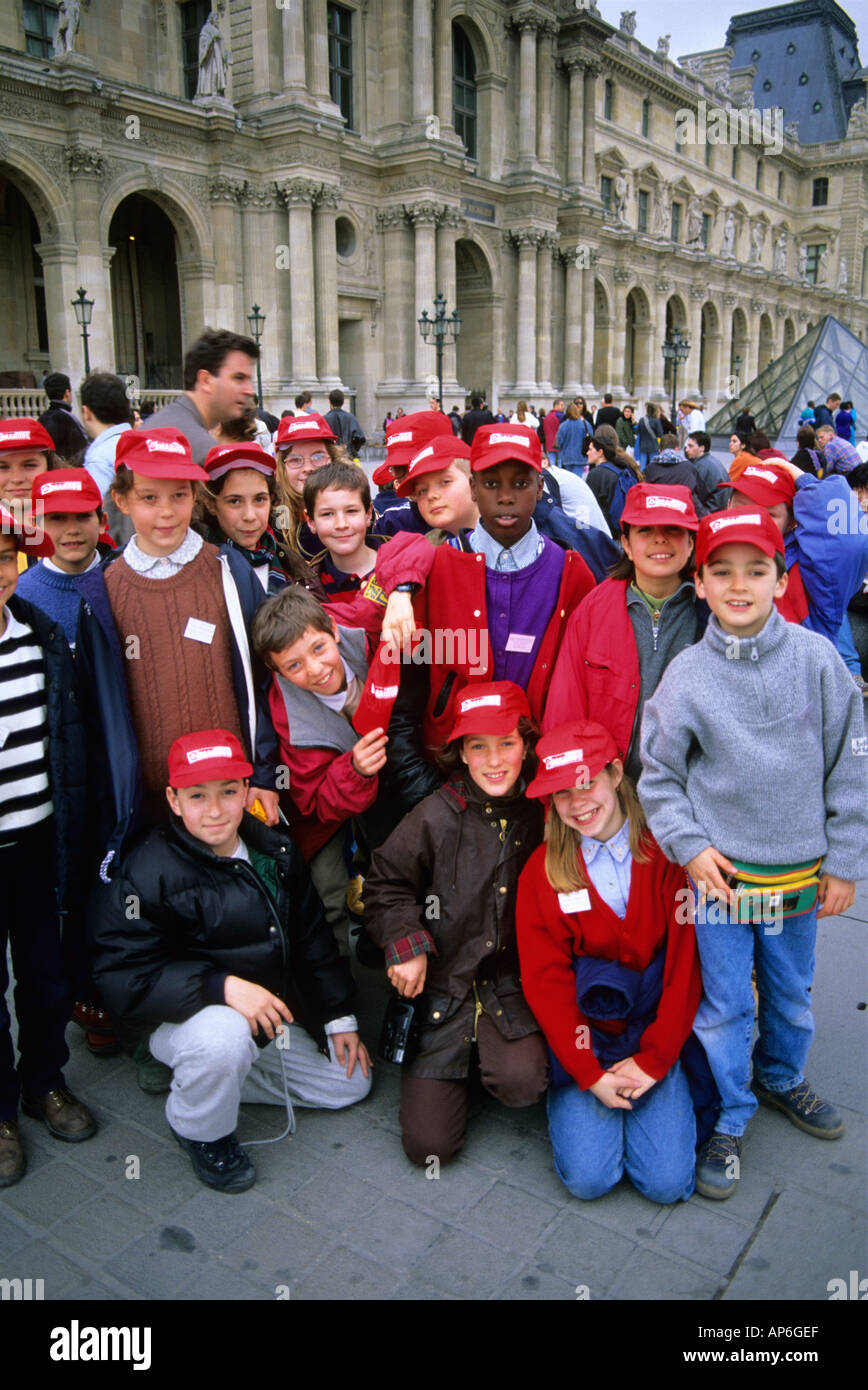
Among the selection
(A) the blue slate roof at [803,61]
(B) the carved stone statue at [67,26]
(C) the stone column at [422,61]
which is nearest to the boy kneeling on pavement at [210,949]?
(B) the carved stone statue at [67,26]

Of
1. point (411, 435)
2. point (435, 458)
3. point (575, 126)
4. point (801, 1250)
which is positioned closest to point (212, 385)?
point (411, 435)

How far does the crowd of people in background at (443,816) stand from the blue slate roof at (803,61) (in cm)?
8478

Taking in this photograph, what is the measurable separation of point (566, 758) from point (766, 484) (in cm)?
267

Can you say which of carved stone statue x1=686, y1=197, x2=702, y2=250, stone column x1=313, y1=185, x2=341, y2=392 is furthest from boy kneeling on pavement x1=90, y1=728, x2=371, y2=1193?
carved stone statue x1=686, y1=197, x2=702, y2=250

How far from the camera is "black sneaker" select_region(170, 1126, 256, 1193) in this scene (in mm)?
3146

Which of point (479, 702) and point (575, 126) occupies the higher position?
point (575, 126)

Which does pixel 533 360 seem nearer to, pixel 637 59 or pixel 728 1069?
pixel 637 59

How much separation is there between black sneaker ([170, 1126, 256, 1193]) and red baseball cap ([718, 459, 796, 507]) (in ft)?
11.8

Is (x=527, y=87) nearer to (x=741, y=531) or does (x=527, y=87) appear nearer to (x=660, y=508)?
(x=660, y=508)

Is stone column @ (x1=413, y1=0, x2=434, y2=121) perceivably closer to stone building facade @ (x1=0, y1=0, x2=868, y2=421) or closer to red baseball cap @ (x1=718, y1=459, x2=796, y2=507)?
stone building facade @ (x1=0, y1=0, x2=868, y2=421)

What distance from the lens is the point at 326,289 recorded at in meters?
26.0

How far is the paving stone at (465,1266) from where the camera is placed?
2717mm

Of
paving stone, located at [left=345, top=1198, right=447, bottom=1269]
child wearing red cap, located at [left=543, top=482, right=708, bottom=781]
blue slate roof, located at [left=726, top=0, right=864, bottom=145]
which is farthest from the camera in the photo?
blue slate roof, located at [left=726, top=0, right=864, bottom=145]
